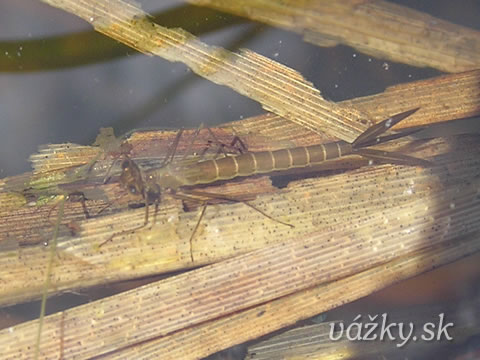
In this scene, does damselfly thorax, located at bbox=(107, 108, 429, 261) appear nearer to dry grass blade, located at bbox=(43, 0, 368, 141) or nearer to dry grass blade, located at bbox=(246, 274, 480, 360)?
dry grass blade, located at bbox=(43, 0, 368, 141)

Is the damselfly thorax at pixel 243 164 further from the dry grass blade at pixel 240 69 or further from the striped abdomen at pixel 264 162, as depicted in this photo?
the dry grass blade at pixel 240 69

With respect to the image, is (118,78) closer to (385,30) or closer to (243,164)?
(243,164)

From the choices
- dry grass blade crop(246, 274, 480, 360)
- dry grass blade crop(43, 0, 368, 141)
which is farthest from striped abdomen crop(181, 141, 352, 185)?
dry grass blade crop(246, 274, 480, 360)

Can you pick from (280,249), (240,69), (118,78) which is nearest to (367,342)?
(280,249)

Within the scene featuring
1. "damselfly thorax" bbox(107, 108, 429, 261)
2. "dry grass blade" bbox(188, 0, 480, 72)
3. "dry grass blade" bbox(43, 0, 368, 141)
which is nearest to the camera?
"dry grass blade" bbox(188, 0, 480, 72)

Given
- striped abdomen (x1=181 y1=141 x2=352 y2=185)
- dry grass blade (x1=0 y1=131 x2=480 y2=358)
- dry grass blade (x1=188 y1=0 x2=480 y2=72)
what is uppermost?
dry grass blade (x1=188 y1=0 x2=480 y2=72)

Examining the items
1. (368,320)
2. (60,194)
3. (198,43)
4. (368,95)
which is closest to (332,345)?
(368,320)

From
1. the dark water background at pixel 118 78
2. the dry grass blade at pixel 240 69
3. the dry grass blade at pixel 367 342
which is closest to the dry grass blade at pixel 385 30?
the dark water background at pixel 118 78
